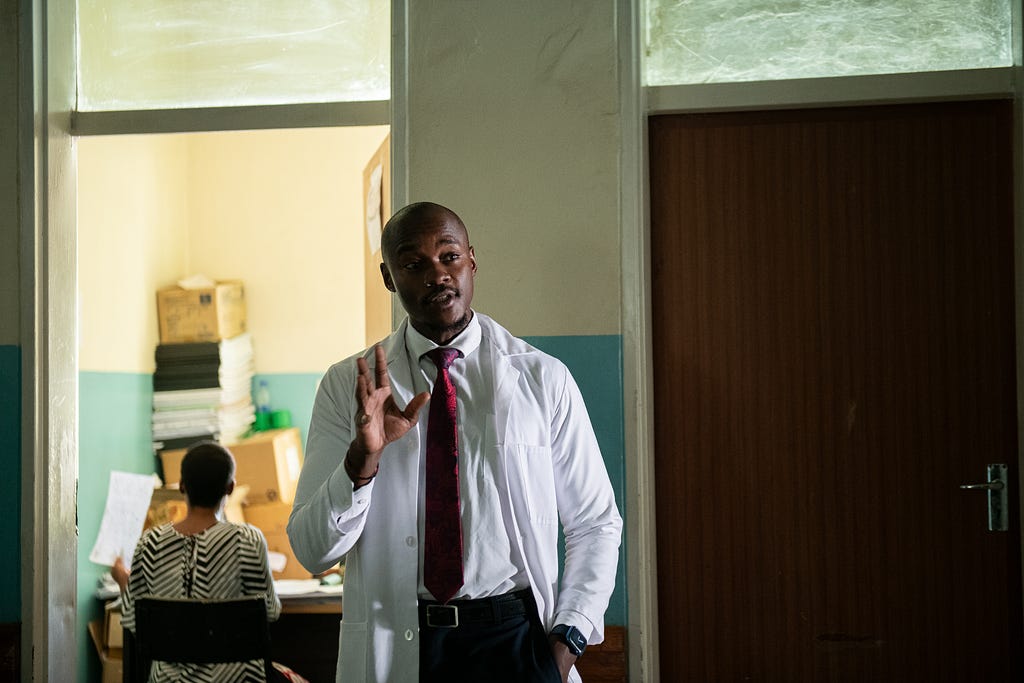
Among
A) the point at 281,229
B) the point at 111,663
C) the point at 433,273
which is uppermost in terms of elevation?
the point at 281,229

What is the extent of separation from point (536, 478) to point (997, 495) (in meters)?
1.58

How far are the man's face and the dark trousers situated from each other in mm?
572

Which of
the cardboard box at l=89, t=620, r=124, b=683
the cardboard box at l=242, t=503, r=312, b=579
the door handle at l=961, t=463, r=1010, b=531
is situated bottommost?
the cardboard box at l=89, t=620, r=124, b=683

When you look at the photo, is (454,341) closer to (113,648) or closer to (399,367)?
(399,367)

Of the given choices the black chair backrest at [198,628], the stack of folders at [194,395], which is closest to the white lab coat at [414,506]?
the black chair backrest at [198,628]

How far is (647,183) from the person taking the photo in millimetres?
2947

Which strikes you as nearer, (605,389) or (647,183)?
(605,389)

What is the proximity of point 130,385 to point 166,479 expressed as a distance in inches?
20.8

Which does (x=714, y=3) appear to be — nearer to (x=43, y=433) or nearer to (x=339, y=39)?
(x=339, y=39)

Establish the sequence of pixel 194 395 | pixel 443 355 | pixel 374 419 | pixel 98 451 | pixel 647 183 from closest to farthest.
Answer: pixel 374 419
pixel 443 355
pixel 647 183
pixel 98 451
pixel 194 395

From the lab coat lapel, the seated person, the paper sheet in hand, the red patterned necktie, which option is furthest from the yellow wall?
the red patterned necktie

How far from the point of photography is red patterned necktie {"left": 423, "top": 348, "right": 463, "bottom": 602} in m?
1.89

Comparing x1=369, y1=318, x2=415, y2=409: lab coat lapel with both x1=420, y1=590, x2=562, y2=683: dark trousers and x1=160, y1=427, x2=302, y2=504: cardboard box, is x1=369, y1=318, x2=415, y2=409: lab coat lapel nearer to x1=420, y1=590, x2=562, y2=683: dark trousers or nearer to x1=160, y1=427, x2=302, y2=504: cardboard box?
x1=420, y1=590, x2=562, y2=683: dark trousers

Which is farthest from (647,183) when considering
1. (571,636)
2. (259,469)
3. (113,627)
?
(113,627)
